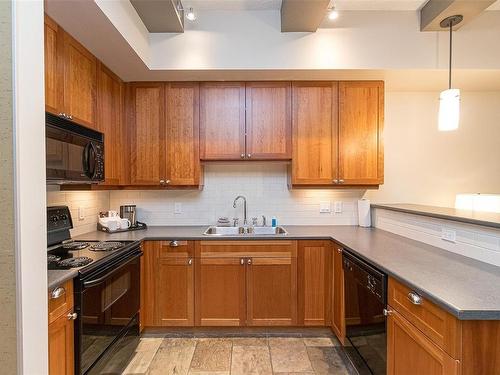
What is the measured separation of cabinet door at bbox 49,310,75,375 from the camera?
1364mm

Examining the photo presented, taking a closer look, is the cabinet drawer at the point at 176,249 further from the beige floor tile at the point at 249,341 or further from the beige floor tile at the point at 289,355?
the beige floor tile at the point at 289,355

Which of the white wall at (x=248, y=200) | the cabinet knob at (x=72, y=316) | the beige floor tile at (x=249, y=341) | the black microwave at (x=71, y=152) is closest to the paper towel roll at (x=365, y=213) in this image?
the white wall at (x=248, y=200)

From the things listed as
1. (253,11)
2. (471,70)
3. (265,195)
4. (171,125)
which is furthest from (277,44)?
(471,70)

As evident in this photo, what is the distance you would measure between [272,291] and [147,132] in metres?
1.91

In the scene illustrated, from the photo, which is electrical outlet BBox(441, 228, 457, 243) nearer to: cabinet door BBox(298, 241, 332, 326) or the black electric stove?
cabinet door BBox(298, 241, 332, 326)

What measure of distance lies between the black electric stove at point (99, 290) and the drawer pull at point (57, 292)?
107 mm

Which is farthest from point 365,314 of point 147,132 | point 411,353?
point 147,132

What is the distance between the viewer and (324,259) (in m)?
2.59

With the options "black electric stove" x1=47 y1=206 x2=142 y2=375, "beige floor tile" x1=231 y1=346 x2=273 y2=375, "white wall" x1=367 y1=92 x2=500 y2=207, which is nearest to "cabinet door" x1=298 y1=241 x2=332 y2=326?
"beige floor tile" x1=231 y1=346 x2=273 y2=375

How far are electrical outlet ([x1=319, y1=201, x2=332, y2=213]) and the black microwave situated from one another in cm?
214

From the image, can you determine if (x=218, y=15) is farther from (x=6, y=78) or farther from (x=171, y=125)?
(x=6, y=78)

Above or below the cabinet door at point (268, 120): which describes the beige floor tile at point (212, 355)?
below

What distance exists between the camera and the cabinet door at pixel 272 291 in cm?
258

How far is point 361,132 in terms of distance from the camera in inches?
112
